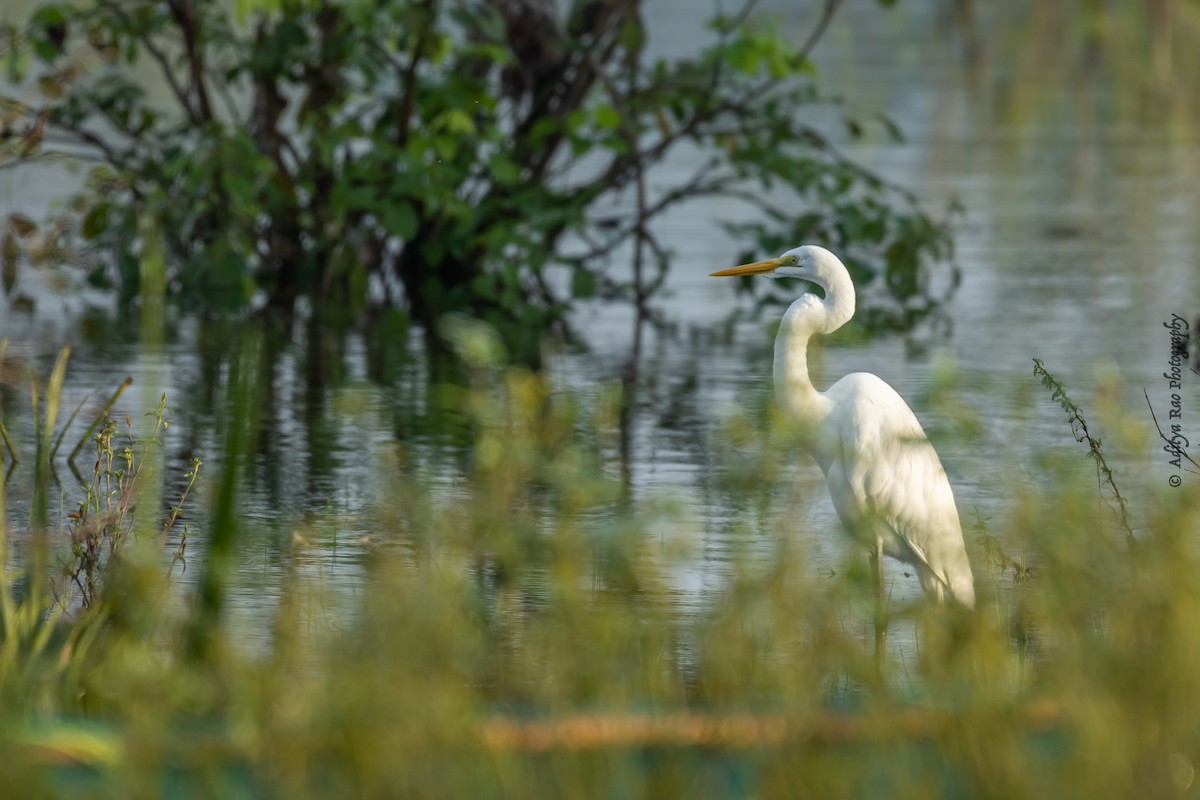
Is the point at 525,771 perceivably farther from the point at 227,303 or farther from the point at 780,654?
the point at 227,303

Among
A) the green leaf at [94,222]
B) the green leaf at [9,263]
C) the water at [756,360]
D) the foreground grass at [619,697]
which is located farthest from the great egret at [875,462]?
the green leaf at [9,263]

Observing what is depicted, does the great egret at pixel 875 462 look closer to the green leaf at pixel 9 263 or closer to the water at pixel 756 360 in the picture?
the water at pixel 756 360

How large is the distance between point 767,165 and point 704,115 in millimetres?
392

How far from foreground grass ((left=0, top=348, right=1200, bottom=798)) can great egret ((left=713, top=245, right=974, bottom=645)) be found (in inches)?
58.5

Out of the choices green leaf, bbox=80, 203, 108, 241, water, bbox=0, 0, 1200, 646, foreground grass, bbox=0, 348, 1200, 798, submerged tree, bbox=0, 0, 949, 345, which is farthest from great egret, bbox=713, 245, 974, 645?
green leaf, bbox=80, 203, 108, 241

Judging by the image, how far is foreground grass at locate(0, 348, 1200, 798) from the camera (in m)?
2.45

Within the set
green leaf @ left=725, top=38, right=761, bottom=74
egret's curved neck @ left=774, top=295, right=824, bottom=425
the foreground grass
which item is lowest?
the foreground grass

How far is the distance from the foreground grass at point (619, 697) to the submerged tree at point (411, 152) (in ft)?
18.2

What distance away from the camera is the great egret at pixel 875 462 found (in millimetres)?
4785

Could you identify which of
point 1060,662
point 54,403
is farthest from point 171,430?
point 1060,662

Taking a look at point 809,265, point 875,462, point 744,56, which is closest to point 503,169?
point 744,56

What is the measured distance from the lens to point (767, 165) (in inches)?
355

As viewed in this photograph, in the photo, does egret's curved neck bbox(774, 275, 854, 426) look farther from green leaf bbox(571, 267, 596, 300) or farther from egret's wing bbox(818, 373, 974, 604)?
green leaf bbox(571, 267, 596, 300)

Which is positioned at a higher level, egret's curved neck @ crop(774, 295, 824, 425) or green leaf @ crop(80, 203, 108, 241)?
green leaf @ crop(80, 203, 108, 241)
